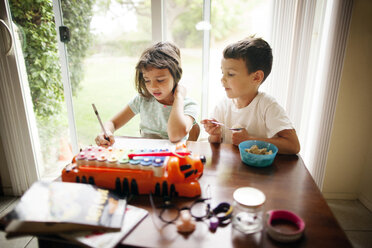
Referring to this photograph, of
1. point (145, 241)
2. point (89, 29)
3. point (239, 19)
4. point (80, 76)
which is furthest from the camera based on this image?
Result: point (239, 19)

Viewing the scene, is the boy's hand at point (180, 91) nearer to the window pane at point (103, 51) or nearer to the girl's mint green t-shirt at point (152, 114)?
the girl's mint green t-shirt at point (152, 114)

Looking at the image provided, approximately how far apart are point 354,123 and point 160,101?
54.4 inches

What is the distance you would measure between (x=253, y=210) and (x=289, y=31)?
4.17 feet

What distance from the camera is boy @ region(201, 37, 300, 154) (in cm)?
107

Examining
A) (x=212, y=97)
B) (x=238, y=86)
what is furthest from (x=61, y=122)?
(x=238, y=86)

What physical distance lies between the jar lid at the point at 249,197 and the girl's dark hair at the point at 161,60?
76 cm

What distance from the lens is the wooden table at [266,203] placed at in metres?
0.55

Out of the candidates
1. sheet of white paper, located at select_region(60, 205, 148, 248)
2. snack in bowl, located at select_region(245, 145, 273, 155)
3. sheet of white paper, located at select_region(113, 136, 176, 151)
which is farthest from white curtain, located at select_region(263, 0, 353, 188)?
sheet of white paper, located at select_region(60, 205, 148, 248)

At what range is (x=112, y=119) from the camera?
1.39 m

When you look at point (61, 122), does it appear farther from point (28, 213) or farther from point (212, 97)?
point (28, 213)

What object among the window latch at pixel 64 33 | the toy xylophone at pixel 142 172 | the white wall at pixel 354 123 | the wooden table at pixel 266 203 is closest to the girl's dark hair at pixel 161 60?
the wooden table at pixel 266 203

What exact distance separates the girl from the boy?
0.52 feet

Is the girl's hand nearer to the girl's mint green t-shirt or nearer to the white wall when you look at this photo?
the girl's mint green t-shirt

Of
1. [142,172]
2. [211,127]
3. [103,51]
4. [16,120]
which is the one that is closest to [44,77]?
[16,120]
